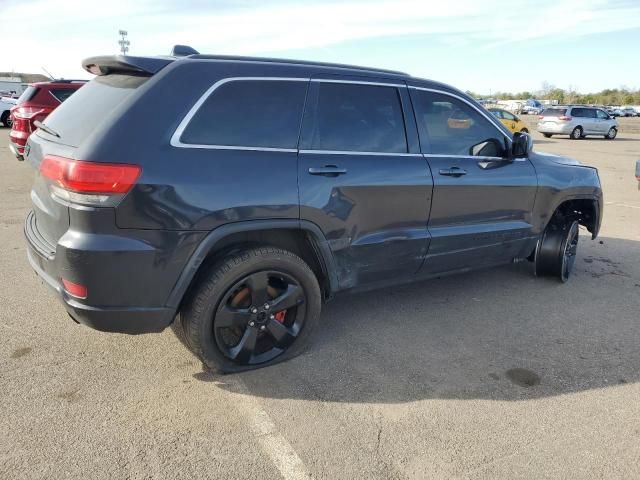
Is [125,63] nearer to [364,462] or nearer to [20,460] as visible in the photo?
[20,460]

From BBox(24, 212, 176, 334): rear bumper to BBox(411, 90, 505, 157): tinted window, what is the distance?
2.21 meters

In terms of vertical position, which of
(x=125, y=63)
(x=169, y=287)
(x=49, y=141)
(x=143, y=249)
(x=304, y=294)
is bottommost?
(x=304, y=294)

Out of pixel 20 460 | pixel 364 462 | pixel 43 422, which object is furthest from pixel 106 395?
pixel 364 462

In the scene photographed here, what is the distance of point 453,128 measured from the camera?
4.07 metres

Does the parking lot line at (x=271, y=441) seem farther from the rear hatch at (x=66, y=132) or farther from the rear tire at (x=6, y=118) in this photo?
the rear tire at (x=6, y=118)

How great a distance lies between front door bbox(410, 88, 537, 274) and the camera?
3898 mm

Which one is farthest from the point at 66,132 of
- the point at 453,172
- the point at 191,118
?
the point at 453,172

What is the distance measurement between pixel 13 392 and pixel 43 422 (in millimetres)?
391

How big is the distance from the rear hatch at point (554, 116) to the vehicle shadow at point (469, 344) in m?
22.6

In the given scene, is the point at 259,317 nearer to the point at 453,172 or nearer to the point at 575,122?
the point at 453,172

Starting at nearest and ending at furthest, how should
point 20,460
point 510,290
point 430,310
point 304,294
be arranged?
point 20,460 < point 304,294 < point 430,310 < point 510,290

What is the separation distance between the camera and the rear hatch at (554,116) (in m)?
25.3

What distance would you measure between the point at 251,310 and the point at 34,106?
9351 mm

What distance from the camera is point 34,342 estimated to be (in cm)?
351
